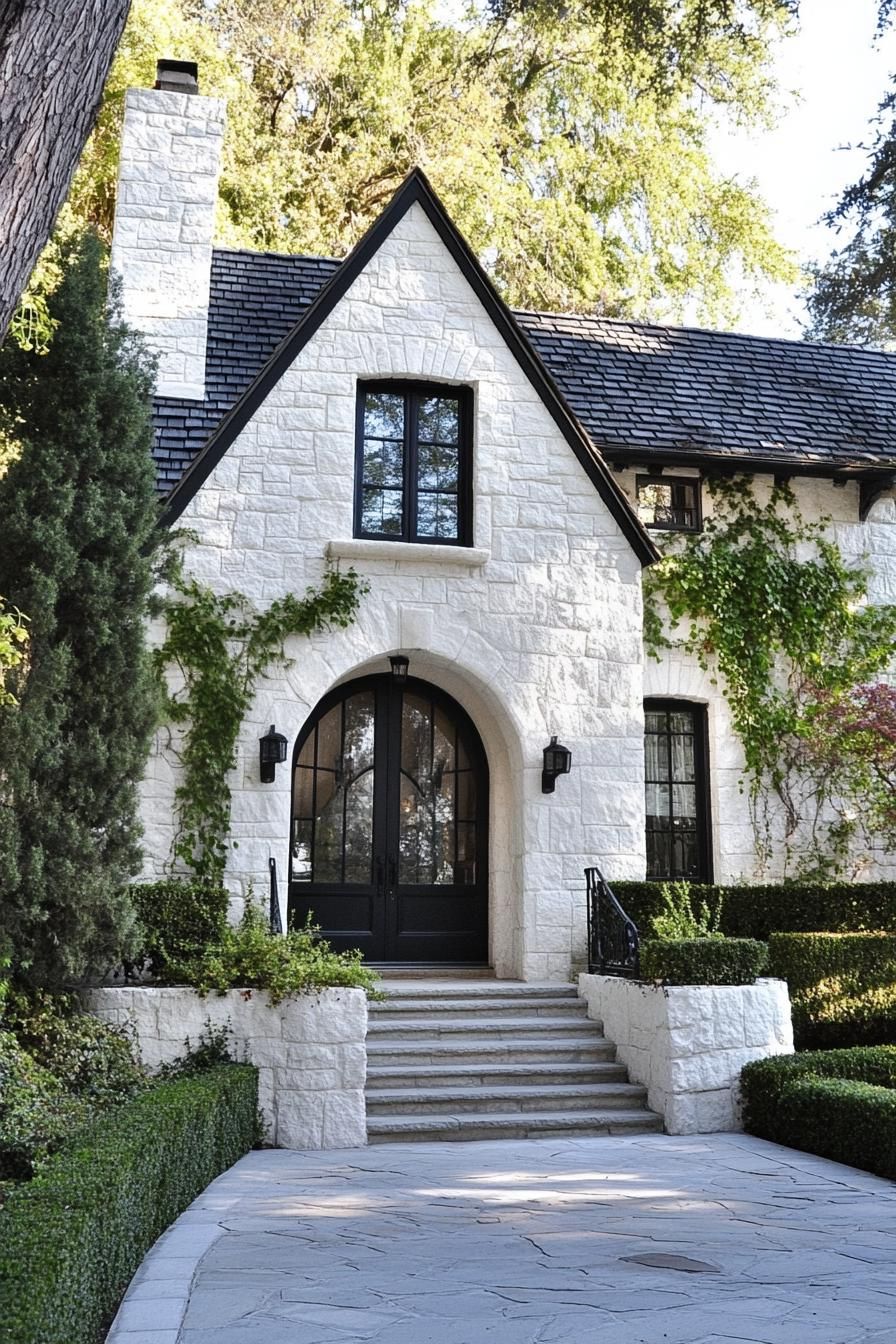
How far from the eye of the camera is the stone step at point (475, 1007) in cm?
925

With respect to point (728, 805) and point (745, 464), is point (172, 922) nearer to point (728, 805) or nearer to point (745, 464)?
point (728, 805)

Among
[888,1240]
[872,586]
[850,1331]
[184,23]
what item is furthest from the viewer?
[184,23]

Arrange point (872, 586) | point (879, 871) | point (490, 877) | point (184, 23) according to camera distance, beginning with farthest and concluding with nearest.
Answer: point (184, 23) → point (872, 586) → point (879, 871) → point (490, 877)

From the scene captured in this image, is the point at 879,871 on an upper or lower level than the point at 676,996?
upper

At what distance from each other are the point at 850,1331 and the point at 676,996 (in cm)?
425

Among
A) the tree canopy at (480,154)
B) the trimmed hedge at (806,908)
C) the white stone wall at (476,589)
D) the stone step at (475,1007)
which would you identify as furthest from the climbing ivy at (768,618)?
the tree canopy at (480,154)

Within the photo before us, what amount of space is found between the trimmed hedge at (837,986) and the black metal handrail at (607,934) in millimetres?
1227

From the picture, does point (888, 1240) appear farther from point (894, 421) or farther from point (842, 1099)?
point (894, 421)

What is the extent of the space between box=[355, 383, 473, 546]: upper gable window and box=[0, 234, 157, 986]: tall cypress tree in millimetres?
2939

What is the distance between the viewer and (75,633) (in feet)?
26.8

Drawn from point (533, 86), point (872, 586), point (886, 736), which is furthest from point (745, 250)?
point (886, 736)

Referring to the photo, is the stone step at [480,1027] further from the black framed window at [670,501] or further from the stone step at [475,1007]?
the black framed window at [670,501]

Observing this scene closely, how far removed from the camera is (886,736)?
1164 cm

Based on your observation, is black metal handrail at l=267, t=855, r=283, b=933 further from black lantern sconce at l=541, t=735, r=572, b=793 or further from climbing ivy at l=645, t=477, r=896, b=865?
climbing ivy at l=645, t=477, r=896, b=865
